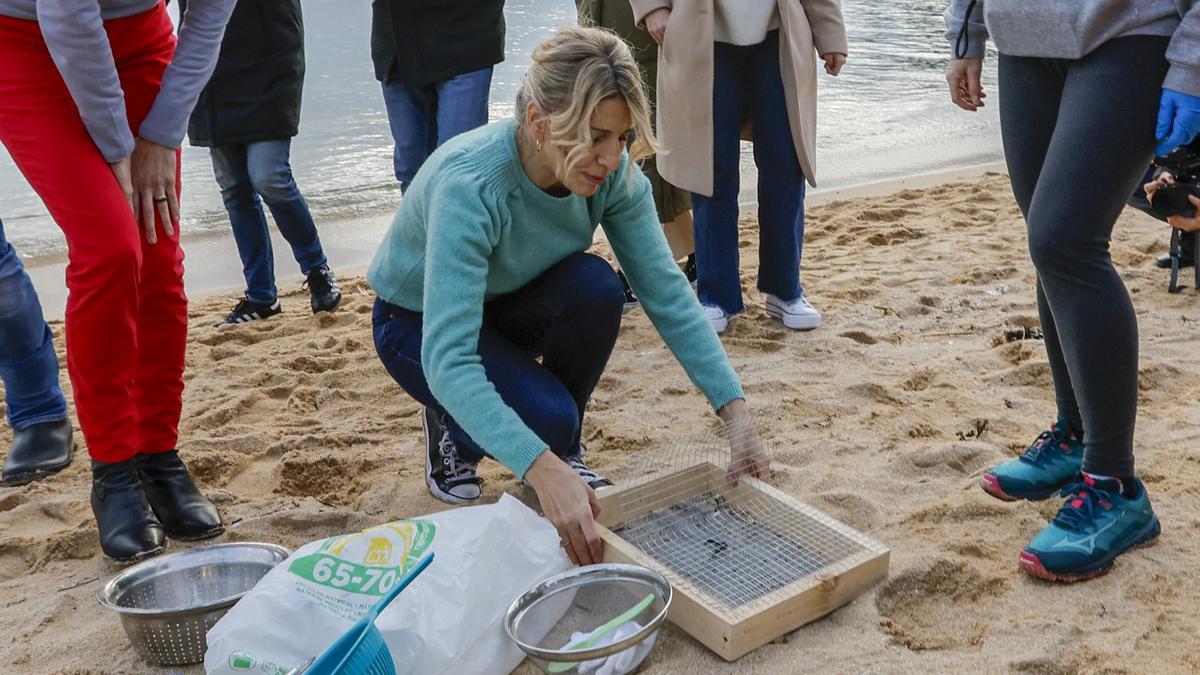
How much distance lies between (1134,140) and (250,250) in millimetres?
3209

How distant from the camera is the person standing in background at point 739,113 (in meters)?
3.45

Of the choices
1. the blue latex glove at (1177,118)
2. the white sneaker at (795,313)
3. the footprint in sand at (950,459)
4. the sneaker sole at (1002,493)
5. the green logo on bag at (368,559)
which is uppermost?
the blue latex glove at (1177,118)

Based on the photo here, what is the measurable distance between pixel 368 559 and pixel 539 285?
782mm

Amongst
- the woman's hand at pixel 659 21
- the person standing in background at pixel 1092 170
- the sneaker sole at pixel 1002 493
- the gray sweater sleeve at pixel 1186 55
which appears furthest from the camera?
the woman's hand at pixel 659 21

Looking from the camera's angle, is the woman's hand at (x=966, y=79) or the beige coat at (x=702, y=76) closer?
the woman's hand at (x=966, y=79)

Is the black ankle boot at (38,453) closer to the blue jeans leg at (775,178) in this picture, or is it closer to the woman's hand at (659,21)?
the woman's hand at (659,21)

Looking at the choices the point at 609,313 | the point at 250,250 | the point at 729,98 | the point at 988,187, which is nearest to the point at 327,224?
the point at 250,250

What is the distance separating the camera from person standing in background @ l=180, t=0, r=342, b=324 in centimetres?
396

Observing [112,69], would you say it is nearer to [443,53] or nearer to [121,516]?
[121,516]

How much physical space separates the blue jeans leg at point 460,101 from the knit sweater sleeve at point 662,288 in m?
1.51

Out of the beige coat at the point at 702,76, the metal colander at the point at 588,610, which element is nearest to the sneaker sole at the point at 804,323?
the beige coat at the point at 702,76

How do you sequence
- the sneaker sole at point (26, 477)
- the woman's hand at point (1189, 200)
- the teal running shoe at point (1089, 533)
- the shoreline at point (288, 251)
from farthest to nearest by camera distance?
1. the shoreline at point (288, 251)
2. the woman's hand at point (1189, 200)
3. the sneaker sole at point (26, 477)
4. the teal running shoe at point (1089, 533)

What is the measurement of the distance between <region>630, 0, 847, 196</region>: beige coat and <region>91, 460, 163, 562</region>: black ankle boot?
6.29ft

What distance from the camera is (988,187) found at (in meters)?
5.59
